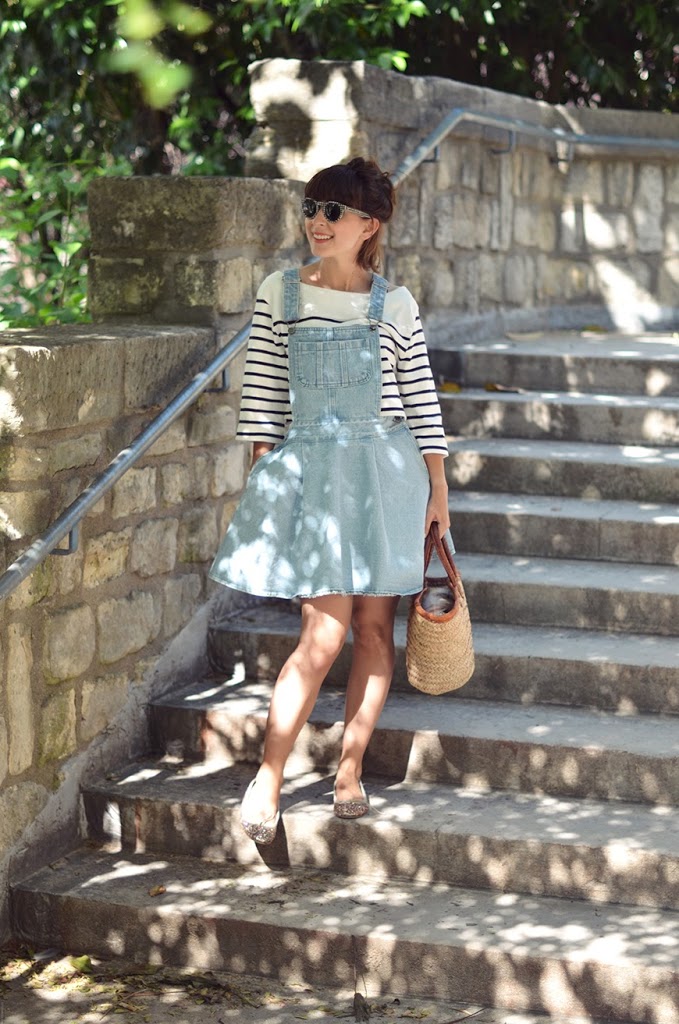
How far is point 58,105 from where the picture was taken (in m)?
7.55

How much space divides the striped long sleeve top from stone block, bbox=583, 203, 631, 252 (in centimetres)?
394

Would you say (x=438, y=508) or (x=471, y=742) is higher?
(x=438, y=508)

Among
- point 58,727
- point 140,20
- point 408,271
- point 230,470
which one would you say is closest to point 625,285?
point 408,271

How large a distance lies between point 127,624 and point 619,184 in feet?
14.1

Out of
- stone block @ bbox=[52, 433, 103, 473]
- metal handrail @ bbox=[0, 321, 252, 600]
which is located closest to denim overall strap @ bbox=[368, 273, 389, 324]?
metal handrail @ bbox=[0, 321, 252, 600]

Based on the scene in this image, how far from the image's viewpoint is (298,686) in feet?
12.2

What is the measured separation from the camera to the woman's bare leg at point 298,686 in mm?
3703

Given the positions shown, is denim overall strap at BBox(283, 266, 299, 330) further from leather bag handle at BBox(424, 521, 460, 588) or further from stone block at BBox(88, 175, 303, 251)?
stone block at BBox(88, 175, 303, 251)

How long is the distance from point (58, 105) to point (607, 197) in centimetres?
291

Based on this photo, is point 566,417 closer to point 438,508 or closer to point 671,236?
point 438,508

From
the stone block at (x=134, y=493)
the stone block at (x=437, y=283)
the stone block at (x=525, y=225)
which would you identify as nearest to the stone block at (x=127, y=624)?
the stone block at (x=134, y=493)

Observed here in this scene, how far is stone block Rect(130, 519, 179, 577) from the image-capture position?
4246 millimetres

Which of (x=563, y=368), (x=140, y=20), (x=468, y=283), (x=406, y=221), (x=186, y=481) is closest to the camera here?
(x=140, y=20)

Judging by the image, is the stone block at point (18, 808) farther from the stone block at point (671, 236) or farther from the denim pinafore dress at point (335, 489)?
the stone block at point (671, 236)
